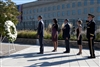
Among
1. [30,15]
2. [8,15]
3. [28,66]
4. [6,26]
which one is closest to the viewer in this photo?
[28,66]

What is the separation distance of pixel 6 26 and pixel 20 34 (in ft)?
26.6

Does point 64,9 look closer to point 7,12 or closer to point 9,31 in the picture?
point 7,12

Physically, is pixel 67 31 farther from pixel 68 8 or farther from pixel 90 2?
pixel 68 8

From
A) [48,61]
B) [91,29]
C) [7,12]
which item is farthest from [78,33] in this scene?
Result: [7,12]

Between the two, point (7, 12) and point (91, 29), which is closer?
point (91, 29)

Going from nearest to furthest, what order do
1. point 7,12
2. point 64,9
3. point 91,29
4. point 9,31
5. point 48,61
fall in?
1. point 48,61
2. point 91,29
3. point 9,31
4. point 7,12
5. point 64,9

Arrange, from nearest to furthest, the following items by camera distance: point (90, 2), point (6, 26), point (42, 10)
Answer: point (6, 26) → point (90, 2) → point (42, 10)

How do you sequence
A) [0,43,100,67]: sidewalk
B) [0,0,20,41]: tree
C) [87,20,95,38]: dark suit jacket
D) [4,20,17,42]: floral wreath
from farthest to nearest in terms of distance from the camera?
[0,0,20,41]: tree, [4,20,17,42]: floral wreath, [87,20,95,38]: dark suit jacket, [0,43,100,67]: sidewalk

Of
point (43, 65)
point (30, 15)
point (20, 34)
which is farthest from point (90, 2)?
point (43, 65)

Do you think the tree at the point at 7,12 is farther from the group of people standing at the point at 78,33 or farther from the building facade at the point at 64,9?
the building facade at the point at 64,9

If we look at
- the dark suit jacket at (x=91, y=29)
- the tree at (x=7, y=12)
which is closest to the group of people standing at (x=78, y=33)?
the dark suit jacket at (x=91, y=29)

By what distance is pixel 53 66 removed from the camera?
637 cm

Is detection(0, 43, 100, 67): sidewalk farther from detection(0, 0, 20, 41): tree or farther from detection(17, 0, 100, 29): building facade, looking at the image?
detection(17, 0, 100, 29): building facade

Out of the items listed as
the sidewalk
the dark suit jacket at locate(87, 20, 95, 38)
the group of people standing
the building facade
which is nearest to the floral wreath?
the sidewalk
